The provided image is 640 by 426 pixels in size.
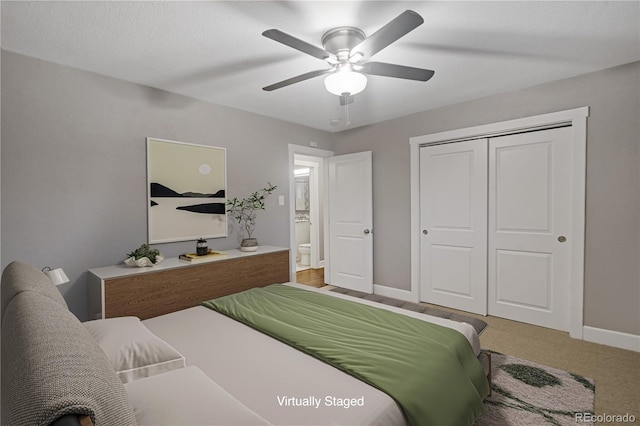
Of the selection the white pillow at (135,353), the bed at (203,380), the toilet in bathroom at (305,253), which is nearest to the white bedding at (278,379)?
the bed at (203,380)

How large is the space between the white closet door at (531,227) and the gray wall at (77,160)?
3.32m

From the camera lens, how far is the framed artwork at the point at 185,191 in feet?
9.73

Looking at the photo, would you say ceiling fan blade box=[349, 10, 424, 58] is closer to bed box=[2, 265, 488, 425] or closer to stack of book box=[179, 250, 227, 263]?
bed box=[2, 265, 488, 425]

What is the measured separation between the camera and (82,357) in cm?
72

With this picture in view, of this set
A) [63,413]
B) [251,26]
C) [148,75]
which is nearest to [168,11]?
[251,26]

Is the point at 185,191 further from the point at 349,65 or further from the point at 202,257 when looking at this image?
the point at 349,65

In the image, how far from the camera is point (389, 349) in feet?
4.78

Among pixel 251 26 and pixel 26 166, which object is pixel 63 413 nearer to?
pixel 251 26

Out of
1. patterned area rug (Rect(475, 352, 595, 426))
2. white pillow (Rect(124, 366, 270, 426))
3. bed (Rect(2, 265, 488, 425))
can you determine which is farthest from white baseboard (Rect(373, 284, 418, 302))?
white pillow (Rect(124, 366, 270, 426))

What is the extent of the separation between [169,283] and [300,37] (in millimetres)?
2173

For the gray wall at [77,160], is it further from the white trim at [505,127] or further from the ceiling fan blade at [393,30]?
the white trim at [505,127]

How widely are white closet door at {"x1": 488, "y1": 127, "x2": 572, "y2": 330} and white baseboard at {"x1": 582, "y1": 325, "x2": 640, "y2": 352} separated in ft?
0.61

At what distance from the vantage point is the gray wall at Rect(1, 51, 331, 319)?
226 centimetres

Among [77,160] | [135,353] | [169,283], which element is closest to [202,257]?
[169,283]
